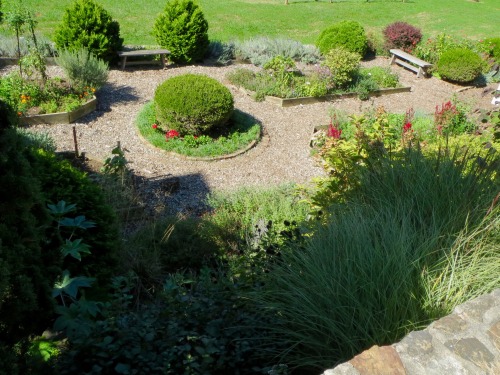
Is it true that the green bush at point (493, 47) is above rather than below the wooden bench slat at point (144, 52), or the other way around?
below

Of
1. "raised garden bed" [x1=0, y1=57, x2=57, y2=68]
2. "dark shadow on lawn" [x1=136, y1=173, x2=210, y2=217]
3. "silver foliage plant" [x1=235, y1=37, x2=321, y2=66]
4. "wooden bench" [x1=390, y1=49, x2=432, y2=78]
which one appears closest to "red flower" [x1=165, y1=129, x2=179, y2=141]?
"dark shadow on lawn" [x1=136, y1=173, x2=210, y2=217]

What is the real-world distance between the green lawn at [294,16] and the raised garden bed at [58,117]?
549 cm

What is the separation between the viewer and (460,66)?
1371 cm

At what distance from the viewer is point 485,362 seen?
2.14m

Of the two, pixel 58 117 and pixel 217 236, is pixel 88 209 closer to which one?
pixel 217 236

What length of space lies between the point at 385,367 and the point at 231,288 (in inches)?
54.8

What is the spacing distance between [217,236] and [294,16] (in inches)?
603

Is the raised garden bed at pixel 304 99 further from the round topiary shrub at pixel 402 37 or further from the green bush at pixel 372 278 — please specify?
the green bush at pixel 372 278

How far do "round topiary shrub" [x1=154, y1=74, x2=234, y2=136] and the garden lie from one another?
3cm

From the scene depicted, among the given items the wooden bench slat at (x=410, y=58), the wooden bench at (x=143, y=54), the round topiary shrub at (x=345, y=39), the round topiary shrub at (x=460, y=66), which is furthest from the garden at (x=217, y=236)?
the round topiary shrub at (x=345, y=39)

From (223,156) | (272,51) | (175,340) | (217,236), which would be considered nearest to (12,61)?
(223,156)

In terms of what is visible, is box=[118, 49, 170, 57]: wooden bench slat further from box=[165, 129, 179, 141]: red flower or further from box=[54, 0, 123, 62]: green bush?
box=[165, 129, 179, 141]: red flower

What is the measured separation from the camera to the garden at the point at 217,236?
2.81 m

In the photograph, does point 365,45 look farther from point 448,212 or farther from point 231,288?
point 231,288
